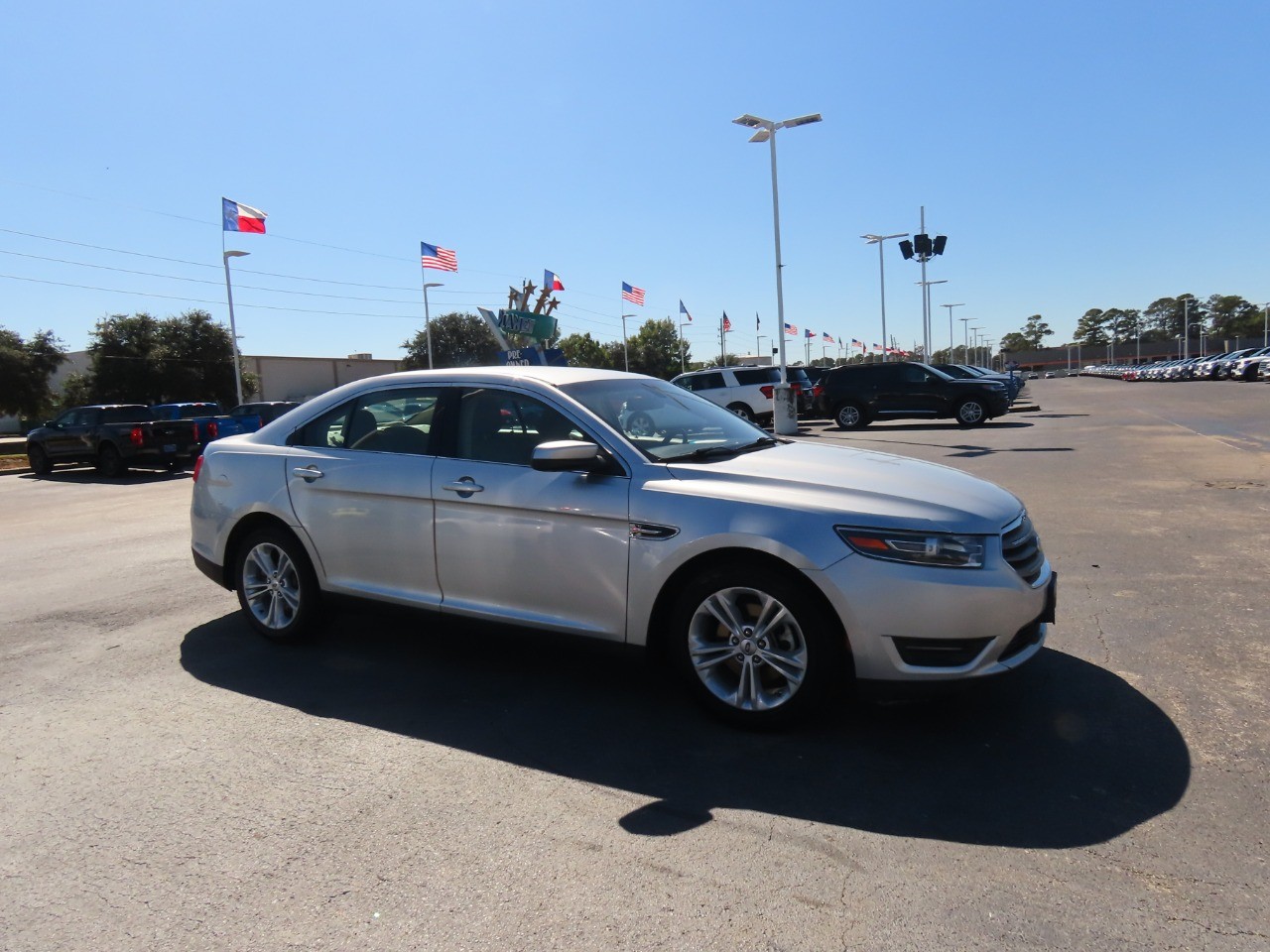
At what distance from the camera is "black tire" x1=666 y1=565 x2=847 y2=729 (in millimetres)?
3610

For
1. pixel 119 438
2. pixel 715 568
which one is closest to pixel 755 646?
pixel 715 568

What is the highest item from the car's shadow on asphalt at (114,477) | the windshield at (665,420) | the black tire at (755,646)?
the windshield at (665,420)

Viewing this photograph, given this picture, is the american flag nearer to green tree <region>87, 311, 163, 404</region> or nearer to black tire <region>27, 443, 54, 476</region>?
black tire <region>27, 443, 54, 476</region>

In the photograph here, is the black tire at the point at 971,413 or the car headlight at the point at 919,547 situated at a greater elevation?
the car headlight at the point at 919,547

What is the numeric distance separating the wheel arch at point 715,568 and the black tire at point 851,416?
2057 cm

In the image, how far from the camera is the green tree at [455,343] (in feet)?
249

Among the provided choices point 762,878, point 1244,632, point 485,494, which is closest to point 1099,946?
point 762,878

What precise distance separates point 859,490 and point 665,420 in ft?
4.08

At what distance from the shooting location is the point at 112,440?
18.9 m

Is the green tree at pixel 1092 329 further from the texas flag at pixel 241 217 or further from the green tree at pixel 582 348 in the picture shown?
the texas flag at pixel 241 217

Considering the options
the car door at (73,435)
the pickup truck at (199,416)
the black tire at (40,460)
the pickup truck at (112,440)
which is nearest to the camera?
the pickup truck at (112,440)

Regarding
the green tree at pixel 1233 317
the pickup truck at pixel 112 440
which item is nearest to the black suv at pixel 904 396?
the pickup truck at pixel 112 440

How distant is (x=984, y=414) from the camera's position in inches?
888

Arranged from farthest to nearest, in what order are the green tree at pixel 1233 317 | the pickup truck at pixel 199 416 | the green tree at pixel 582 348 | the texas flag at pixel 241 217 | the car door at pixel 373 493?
the green tree at pixel 1233 317 → the green tree at pixel 582 348 → the texas flag at pixel 241 217 → the pickup truck at pixel 199 416 → the car door at pixel 373 493
